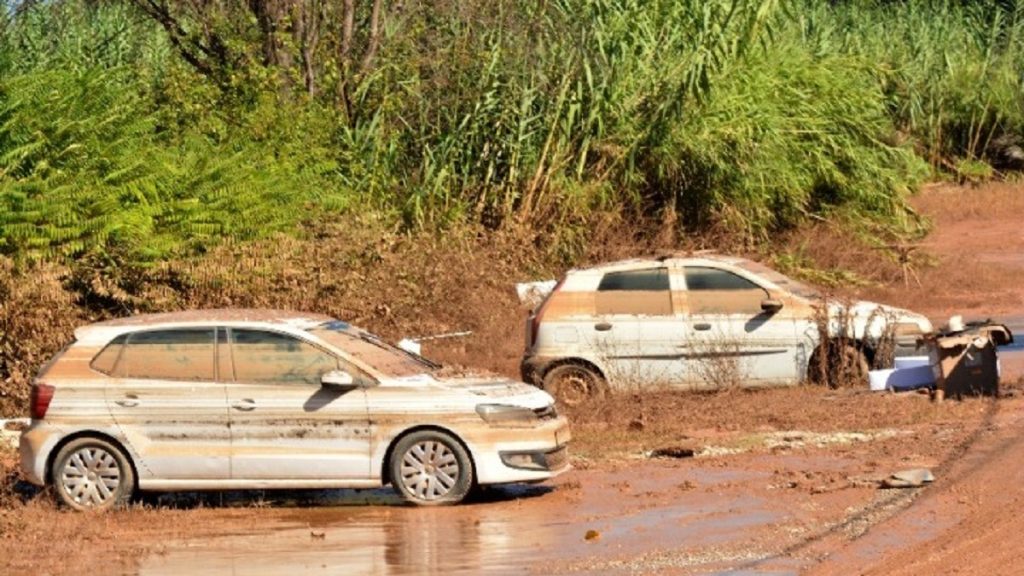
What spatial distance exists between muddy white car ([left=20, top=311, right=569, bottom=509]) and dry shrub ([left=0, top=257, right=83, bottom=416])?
17.0 feet

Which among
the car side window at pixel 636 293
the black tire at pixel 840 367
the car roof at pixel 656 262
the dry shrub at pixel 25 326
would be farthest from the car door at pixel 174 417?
the black tire at pixel 840 367

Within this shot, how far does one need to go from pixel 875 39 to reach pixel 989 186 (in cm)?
384

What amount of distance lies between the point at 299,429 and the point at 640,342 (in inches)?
232

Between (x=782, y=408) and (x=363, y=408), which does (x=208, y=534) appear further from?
(x=782, y=408)

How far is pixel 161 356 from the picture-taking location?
1468 centimetres

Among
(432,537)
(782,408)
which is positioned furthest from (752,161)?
(432,537)

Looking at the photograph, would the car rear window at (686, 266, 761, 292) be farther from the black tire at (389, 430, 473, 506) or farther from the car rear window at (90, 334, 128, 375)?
the car rear window at (90, 334, 128, 375)

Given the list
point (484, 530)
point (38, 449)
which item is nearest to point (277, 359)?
point (38, 449)

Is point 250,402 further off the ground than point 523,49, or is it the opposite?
point 523,49

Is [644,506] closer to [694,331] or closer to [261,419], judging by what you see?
[261,419]

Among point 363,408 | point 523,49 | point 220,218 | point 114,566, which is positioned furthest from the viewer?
point 523,49

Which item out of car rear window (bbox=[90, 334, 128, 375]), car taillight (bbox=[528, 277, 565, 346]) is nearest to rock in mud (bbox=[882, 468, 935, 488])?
car rear window (bbox=[90, 334, 128, 375])

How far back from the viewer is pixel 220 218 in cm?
2139

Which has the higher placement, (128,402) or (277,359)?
(277,359)
